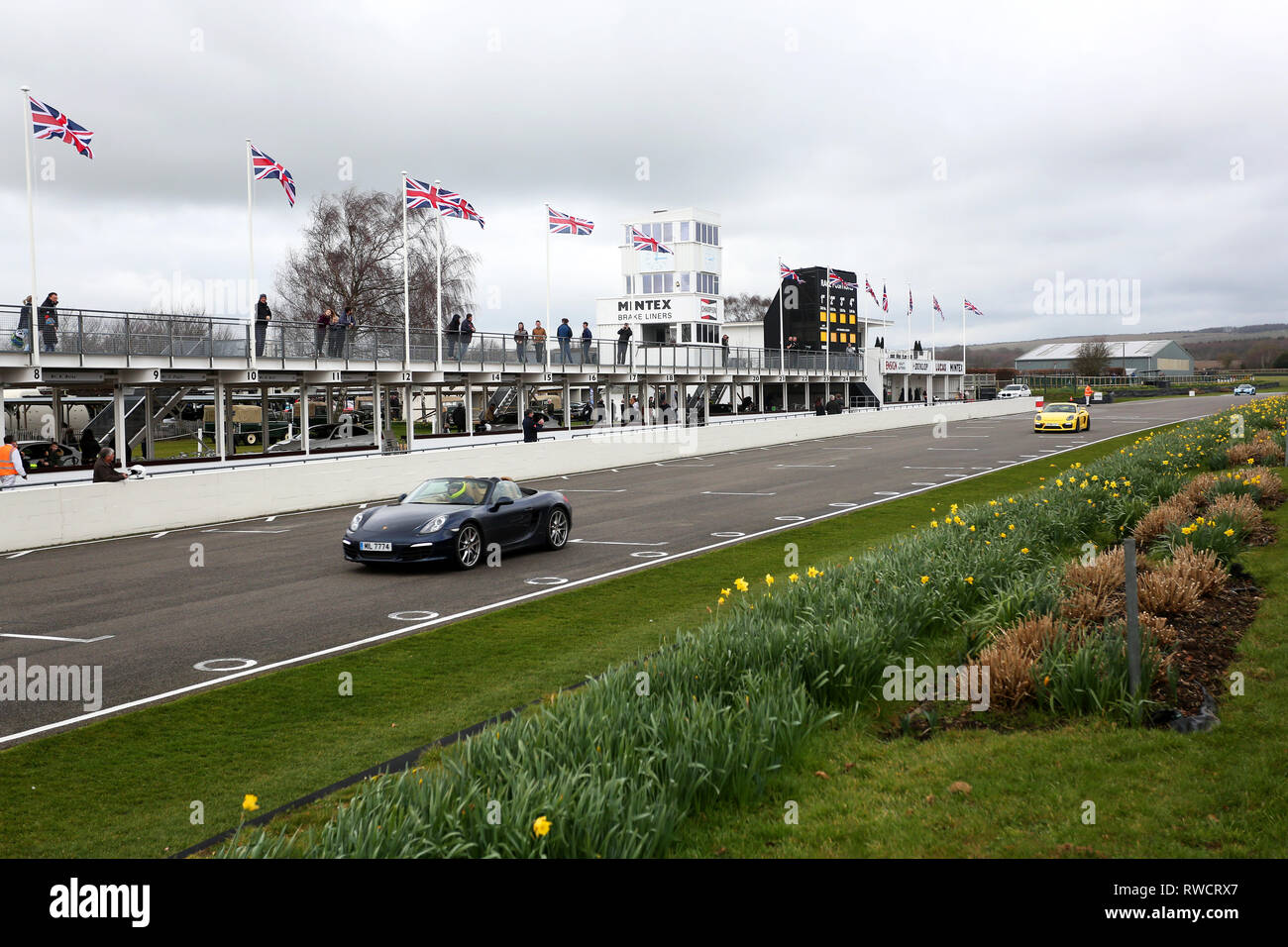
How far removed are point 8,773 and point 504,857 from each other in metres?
4.51

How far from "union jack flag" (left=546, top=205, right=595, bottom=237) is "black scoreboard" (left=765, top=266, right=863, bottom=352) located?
46.1 m

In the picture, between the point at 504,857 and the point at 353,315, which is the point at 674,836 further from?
the point at 353,315

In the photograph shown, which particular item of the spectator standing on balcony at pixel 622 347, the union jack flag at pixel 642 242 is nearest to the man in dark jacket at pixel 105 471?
the spectator standing on balcony at pixel 622 347

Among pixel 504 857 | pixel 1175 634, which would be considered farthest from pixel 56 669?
pixel 1175 634

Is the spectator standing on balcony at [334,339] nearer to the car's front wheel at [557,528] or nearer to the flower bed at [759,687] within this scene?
the car's front wheel at [557,528]

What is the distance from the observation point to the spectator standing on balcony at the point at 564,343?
4641 centimetres

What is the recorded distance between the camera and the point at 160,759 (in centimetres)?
721

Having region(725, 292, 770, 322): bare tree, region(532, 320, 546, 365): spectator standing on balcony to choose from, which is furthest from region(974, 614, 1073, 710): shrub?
region(725, 292, 770, 322): bare tree

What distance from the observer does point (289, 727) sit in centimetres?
788

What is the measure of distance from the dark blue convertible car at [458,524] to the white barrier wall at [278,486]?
23.4ft

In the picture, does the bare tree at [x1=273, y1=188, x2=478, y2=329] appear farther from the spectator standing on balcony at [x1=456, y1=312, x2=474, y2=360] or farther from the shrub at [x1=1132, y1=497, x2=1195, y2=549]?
the shrub at [x1=1132, y1=497, x2=1195, y2=549]

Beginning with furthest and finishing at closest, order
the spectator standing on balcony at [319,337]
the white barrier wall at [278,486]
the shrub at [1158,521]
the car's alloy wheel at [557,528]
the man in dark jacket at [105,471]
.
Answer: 1. the spectator standing on balcony at [319,337]
2. the man in dark jacket at [105,471]
3. the white barrier wall at [278,486]
4. the car's alloy wheel at [557,528]
5. the shrub at [1158,521]

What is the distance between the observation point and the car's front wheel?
17047 millimetres

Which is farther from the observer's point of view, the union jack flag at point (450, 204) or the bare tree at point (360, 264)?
the bare tree at point (360, 264)
